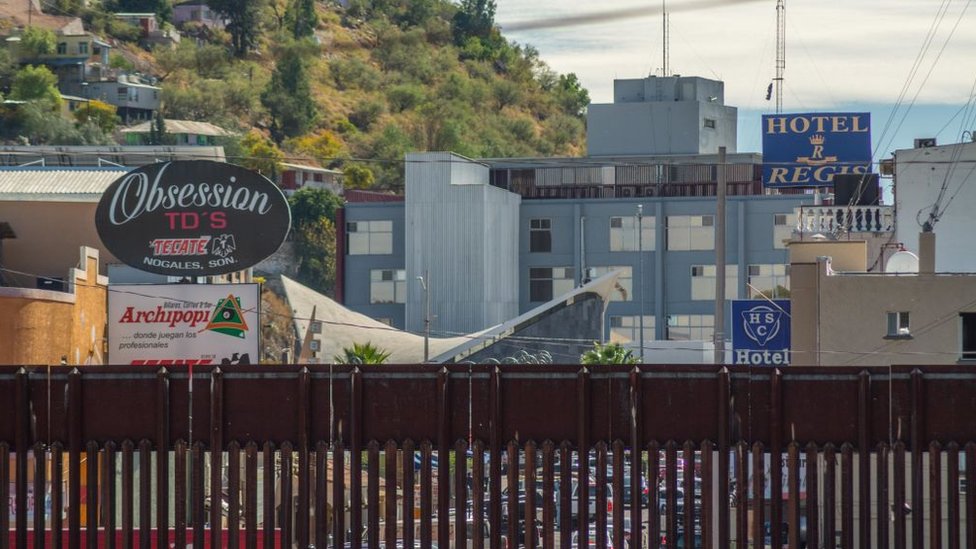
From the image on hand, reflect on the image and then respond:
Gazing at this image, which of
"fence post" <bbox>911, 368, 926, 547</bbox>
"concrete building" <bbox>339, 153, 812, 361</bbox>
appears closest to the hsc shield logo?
"fence post" <bbox>911, 368, 926, 547</bbox>

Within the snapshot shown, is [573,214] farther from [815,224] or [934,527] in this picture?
[934,527]

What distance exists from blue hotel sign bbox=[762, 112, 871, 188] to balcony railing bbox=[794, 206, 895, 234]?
21.2 m

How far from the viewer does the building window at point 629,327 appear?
349 feet

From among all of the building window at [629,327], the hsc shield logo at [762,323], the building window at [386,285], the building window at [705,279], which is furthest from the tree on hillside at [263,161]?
the hsc shield logo at [762,323]

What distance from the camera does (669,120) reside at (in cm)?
11512

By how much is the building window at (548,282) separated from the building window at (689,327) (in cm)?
690

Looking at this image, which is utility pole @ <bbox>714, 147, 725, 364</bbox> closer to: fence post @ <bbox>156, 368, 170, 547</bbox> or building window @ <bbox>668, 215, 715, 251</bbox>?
fence post @ <bbox>156, 368, 170, 547</bbox>

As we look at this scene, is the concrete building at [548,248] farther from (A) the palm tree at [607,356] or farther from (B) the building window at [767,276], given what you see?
(A) the palm tree at [607,356]

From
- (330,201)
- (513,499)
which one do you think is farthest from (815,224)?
(330,201)

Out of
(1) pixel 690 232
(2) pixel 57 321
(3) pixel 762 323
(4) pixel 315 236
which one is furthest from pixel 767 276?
(2) pixel 57 321

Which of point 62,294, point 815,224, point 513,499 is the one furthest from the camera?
point 815,224

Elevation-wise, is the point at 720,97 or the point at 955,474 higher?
the point at 720,97

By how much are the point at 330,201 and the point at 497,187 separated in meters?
54.2

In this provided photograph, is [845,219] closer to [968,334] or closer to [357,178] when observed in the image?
[968,334]
